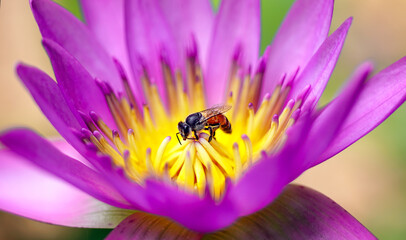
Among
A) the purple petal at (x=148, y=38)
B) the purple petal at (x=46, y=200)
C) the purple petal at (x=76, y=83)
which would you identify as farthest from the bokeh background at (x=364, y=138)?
the purple petal at (x=148, y=38)

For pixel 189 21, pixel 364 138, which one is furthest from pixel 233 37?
pixel 364 138

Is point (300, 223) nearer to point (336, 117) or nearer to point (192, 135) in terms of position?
point (336, 117)

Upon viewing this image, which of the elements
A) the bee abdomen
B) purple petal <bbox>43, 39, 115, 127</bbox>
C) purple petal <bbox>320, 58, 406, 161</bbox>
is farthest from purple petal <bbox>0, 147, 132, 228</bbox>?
purple petal <bbox>320, 58, 406, 161</bbox>

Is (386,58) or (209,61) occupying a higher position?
(386,58)

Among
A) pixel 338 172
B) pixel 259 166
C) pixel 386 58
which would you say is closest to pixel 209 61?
pixel 259 166

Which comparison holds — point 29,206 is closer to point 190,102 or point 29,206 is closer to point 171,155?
point 171,155

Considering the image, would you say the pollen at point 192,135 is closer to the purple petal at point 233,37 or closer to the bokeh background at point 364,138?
the purple petal at point 233,37

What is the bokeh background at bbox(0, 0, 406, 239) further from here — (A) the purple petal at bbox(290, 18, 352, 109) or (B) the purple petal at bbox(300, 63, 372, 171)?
(B) the purple petal at bbox(300, 63, 372, 171)
